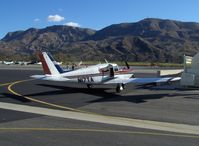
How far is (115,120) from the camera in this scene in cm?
1627

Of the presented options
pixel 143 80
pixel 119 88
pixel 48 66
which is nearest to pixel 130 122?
pixel 143 80

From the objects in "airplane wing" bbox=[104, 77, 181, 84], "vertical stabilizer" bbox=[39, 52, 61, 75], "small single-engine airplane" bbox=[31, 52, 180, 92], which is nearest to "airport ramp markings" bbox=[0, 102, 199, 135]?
"small single-engine airplane" bbox=[31, 52, 180, 92]

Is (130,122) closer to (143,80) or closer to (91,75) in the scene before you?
(143,80)

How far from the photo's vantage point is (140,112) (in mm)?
18547

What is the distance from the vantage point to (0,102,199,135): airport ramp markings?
1458 centimetres

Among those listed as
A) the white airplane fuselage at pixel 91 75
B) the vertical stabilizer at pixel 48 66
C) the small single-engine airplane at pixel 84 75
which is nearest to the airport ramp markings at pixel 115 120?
the small single-engine airplane at pixel 84 75

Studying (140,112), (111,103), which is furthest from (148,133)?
(111,103)

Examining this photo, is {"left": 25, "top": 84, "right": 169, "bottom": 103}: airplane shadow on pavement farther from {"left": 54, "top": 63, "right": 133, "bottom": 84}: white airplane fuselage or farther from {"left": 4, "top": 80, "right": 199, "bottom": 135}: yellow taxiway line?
{"left": 4, "top": 80, "right": 199, "bottom": 135}: yellow taxiway line

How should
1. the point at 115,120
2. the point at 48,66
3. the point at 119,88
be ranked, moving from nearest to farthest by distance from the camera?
the point at 115,120 → the point at 119,88 → the point at 48,66

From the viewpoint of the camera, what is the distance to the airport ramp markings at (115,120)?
14.6 metres

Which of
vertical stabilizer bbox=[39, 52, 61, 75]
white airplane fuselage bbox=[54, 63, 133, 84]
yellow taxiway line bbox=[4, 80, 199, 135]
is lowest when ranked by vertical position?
yellow taxiway line bbox=[4, 80, 199, 135]

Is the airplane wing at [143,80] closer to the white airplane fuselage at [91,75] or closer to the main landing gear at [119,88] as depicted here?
the main landing gear at [119,88]

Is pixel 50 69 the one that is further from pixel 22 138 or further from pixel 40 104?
pixel 22 138

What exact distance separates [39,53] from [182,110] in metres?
13.5
